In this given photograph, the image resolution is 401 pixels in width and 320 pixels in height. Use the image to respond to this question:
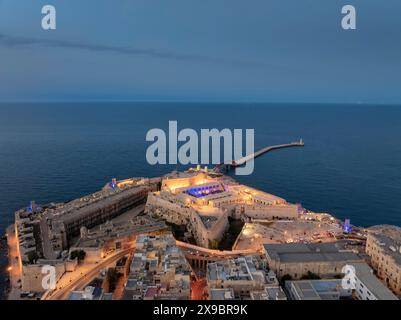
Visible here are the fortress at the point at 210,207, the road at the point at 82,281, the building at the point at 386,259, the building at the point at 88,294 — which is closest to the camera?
the building at the point at 88,294

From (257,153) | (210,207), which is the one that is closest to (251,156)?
(257,153)

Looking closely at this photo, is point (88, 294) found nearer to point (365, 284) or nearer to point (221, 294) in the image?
point (221, 294)

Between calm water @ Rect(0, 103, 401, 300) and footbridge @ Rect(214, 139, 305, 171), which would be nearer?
calm water @ Rect(0, 103, 401, 300)

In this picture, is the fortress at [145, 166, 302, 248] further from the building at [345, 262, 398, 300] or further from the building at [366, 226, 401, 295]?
the building at [345, 262, 398, 300]

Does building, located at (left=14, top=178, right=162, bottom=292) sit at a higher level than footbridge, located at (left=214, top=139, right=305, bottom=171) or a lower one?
lower

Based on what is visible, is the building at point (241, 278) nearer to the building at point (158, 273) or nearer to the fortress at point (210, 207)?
the building at point (158, 273)

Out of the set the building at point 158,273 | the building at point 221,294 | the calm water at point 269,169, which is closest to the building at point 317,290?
the building at point 221,294

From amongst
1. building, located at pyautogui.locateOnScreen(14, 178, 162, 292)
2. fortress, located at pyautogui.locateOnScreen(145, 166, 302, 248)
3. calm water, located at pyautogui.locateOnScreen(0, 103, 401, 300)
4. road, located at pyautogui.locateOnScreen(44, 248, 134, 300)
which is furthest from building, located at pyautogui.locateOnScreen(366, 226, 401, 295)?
road, located at pyautogui.locateOnScreen(44, 248, 134, 300)

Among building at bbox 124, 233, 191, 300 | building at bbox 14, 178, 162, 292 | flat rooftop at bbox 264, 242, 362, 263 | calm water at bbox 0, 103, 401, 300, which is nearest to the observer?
building at bbox 124, 233, 191, 300
